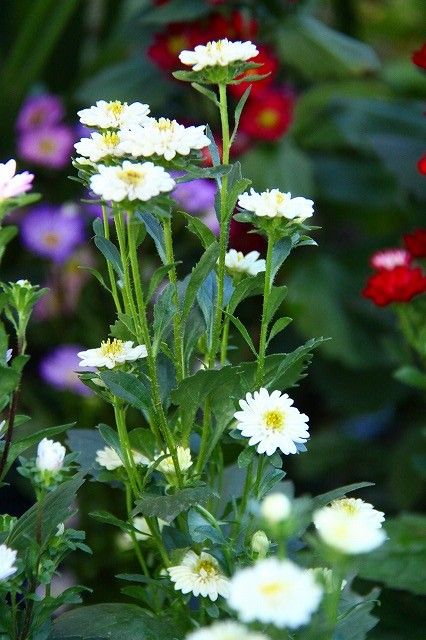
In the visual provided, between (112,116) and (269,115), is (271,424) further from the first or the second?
(269,115)

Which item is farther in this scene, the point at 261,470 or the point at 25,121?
the point at 25,121

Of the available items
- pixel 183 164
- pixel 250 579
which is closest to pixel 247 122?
pixel 183 164

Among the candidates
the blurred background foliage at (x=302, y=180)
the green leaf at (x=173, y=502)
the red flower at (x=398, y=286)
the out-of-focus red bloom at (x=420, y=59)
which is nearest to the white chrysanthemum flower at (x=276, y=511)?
the green leaf at (x=173, y=502)

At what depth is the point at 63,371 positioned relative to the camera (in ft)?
4.16

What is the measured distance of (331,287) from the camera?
4.37ft

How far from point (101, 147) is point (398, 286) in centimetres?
43

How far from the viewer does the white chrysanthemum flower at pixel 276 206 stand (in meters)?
0.51

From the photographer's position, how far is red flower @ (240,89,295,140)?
4.26 feet

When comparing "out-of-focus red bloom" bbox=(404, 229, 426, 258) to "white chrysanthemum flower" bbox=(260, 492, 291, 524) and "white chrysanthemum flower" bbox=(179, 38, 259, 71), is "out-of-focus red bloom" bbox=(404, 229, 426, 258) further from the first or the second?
"white chrysanthemum flower" bbox=(260, 492, 291, 524)

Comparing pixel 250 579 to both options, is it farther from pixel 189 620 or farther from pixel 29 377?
pixel 29 377

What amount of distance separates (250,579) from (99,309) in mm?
1038

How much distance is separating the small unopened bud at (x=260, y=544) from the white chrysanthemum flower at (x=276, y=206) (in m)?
0.16

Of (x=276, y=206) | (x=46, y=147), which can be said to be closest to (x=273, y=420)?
(x=276, y=206)

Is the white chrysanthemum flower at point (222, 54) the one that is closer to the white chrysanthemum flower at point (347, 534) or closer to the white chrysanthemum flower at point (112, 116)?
the white chrysanthemum flower at point (112, 116)
